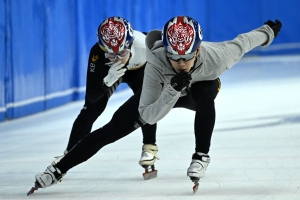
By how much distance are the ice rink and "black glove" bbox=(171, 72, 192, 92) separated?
681mm

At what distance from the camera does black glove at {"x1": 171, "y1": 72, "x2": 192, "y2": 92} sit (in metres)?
3.17

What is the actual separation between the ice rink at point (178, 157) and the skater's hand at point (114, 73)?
0.63 metres

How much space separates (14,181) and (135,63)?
3.67 feet

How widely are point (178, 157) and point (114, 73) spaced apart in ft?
3.39

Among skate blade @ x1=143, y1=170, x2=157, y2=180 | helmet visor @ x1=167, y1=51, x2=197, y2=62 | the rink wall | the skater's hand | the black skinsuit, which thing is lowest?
the rink wall

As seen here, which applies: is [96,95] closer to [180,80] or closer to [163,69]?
[163,69]

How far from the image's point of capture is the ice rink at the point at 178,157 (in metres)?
3.67

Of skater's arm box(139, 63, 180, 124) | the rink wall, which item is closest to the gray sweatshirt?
skater's arm box(139, 63, 180, 124)

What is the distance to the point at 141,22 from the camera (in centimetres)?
1229

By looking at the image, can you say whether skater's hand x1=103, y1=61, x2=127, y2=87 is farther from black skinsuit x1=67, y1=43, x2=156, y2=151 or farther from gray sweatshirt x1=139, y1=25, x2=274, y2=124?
gray sweatshirt x1=139, y1=25, x2=274, y2=124

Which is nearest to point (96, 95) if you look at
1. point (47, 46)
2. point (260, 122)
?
point (260, 122)

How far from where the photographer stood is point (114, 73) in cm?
406

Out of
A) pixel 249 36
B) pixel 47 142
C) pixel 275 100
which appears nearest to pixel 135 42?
pixel 249 36

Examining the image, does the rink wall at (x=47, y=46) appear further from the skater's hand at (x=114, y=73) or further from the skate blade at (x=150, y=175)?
the skate blade at (x=150, y=175)
